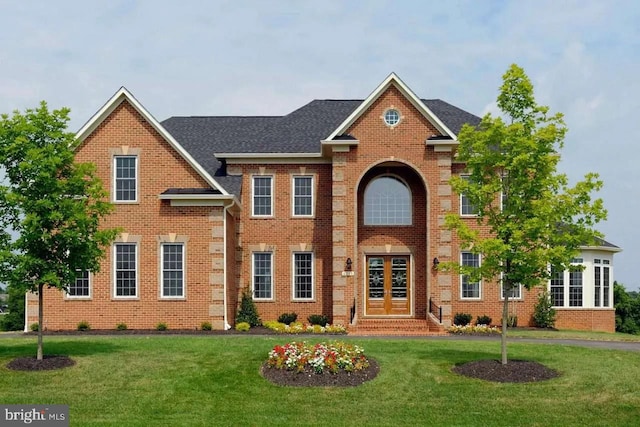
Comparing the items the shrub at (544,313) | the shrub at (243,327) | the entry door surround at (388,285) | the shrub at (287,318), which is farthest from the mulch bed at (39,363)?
the shrub at (544,313)

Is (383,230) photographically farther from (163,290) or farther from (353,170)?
(163,290)

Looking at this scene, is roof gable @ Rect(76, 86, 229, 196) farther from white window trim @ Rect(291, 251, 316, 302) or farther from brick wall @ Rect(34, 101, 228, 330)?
white window trim @ Rect(291, 251, 316, 302)

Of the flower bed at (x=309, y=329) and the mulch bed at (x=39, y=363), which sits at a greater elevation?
the mulch bed at (x=39, y=363)

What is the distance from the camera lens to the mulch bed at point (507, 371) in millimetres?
16219

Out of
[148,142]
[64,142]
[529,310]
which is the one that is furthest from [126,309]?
[529,310]

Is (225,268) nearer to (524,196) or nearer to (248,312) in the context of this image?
(248,312)

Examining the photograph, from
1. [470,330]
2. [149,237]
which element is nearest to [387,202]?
[470,330]

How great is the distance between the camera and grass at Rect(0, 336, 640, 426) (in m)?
14.0

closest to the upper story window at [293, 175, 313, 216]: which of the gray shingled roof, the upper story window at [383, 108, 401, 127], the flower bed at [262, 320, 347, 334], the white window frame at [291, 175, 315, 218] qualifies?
the white window frame at [291, 175, 315, 218]

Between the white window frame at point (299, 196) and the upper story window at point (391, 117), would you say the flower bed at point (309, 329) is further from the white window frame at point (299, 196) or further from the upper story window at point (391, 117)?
the upper story window at point (391, 117)

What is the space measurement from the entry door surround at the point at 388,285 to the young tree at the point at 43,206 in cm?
1347

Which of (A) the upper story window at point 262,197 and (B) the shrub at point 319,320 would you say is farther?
(A) the upper story window at point 262,197

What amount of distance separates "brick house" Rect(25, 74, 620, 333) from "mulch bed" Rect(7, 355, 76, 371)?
806 centimetres

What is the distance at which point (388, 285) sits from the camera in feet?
95.2
